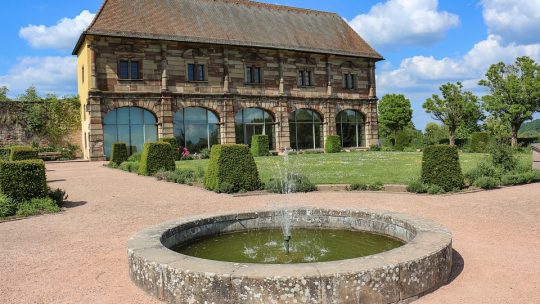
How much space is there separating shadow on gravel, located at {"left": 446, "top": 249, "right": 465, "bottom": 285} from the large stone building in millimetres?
24953

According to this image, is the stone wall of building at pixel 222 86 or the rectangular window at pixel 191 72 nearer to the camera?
the stone wall of building at pixel 222 86

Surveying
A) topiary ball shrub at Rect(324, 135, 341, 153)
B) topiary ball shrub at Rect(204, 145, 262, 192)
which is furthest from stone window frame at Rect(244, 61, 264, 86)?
topiary ball shrub at Rect(204, 145, 262, 192)

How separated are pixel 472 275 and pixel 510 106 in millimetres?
39952

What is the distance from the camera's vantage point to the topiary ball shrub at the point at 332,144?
33.8m

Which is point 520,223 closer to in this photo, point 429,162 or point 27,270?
point 429,162

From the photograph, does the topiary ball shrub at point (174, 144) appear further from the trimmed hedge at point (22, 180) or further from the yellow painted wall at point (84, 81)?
the trimmed hedge at point (22, 180)

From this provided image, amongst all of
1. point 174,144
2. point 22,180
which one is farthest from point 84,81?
point 22,180

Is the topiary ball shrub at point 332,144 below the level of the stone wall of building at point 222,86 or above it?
below

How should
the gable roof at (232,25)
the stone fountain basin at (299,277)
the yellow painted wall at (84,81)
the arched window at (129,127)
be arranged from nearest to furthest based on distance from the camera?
the stone fountain basin at (299,277) < the yellow painted wall at (84,81) < the arched window at (129,127) < the gable roof at (232,25)

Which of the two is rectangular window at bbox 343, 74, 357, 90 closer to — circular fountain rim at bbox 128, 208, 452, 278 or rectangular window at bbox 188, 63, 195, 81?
rectangular window at bbox 188, 63, 195, 81

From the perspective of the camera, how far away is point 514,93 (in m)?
39.8

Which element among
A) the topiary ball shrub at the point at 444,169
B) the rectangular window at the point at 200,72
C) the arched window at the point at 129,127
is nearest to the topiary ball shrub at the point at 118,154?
the arched window at the point at 129,127

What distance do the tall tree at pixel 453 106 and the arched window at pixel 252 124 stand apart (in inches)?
752

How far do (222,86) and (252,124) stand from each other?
12.2ft
